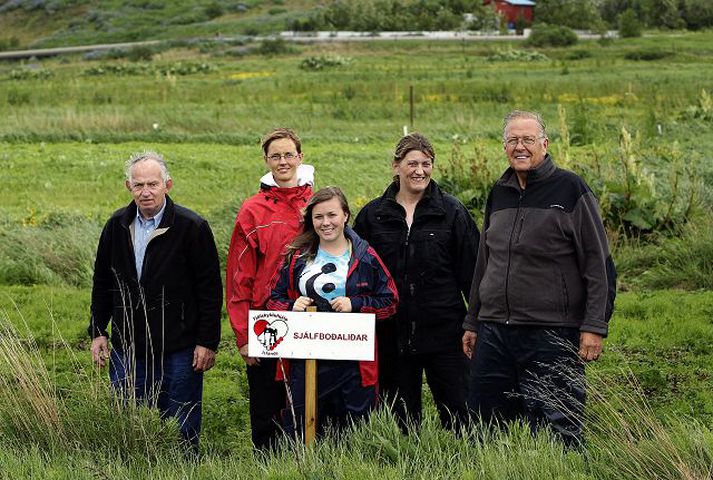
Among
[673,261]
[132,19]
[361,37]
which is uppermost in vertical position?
[132,19]

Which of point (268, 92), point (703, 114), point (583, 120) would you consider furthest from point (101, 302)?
point (268, 92)

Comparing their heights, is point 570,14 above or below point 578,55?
above

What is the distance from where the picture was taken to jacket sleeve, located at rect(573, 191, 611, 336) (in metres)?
5.75

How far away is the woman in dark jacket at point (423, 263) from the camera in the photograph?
6340mm

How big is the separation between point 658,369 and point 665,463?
3.64m

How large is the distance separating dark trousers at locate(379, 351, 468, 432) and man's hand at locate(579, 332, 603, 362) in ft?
3.05

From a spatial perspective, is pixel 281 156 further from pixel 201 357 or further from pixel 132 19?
pixel 132 19

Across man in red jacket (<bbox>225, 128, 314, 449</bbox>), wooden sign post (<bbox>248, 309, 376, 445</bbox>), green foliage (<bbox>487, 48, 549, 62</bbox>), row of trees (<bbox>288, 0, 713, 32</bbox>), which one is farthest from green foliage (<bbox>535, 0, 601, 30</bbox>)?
wooden sign post (<bbox>248, 309, 376, 445</bbox>)

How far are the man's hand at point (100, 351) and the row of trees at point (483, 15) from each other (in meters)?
74.2

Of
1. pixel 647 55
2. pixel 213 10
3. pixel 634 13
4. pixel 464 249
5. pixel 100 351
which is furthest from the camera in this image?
pixel 213 10

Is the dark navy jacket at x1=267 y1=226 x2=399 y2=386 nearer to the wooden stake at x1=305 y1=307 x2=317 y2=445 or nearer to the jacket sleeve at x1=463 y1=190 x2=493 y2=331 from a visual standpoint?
the wooden stake at x1=305 y1=307 x2=317 y2=445

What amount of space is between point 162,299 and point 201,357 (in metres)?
0.41

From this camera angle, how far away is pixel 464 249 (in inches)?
253

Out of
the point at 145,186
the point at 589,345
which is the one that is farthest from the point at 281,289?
the point at 589,345
